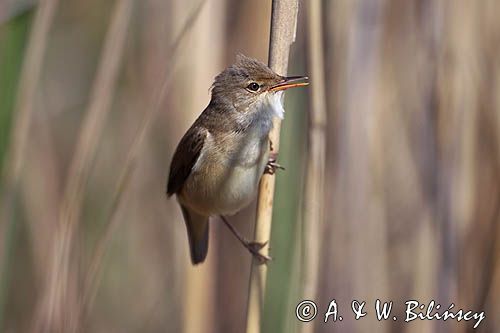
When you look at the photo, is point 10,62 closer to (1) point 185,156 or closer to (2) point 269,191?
(1) point 185,156

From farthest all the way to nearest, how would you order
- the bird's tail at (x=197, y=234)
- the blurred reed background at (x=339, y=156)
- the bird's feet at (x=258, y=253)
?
the bird's tail at (x=197, y=234), the blurred reed background at (x=339, y=156), the bird's feet at (x=258, y=253)

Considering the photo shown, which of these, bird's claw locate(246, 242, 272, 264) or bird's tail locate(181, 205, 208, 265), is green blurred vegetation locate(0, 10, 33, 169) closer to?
bird's tail locate(181, 205, 208, 265)

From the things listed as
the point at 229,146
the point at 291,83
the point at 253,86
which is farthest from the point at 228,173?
the point at 291,83

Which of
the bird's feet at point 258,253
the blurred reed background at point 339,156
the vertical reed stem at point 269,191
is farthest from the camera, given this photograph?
the blurred reed background at point 339,156

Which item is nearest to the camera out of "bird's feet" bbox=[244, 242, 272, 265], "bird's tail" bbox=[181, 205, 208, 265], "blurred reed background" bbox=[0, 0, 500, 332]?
"bird's feet" bbox=[244, 242, 272, 265]

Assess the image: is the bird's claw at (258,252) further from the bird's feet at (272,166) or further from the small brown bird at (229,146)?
the bird's feet at (272,166)

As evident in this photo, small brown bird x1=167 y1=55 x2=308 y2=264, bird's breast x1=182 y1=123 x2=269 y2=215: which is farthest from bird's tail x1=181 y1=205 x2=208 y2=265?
bird's breast x1=182 y1=123 x2=269 y2=215

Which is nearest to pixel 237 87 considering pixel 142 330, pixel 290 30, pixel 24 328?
pixel 290 30

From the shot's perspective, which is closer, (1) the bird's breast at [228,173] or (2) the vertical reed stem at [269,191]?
(2) the vertical reed stem at [269,191]

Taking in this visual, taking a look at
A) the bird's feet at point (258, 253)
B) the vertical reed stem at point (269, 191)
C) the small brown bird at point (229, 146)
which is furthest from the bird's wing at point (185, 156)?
the bird's feet at point (258, 253)
